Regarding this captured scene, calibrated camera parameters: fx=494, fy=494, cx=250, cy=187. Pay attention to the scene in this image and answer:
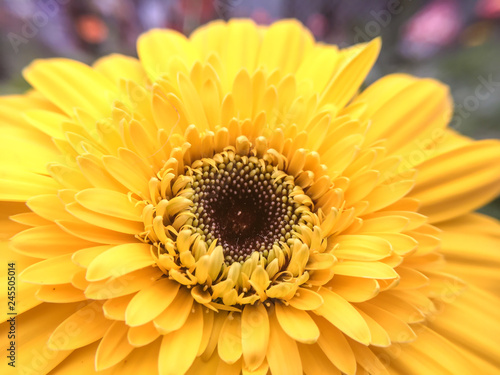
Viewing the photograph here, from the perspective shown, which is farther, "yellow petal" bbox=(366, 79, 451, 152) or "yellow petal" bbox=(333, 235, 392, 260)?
"yellow petal" bbox=(366, 79, 451, 152)

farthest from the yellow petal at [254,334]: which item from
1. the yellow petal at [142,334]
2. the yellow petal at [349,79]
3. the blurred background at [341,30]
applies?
the blurred background at [341,30]

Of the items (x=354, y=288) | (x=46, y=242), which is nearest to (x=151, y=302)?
(x=46, y=242)

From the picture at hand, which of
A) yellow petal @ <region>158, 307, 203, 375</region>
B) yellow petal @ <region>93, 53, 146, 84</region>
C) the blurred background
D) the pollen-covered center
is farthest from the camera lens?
the blurred background

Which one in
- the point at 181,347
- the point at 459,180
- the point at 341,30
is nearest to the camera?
the point at 181,347

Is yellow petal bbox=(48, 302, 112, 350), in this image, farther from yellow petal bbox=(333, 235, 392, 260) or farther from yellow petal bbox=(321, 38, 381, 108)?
yellow petal bbox=(321, 38, 381, 108)

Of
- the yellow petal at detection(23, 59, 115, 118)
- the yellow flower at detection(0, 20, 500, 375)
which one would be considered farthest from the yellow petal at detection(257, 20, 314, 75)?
the yellow petal at detection(23, 59, 115, 118)

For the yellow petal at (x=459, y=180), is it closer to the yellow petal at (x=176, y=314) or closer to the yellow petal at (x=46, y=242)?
the yellow petal at (x=176, y=314)

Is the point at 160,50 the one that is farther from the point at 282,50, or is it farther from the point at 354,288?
the point at 354,288

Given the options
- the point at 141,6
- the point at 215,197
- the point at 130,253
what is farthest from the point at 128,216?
the point at 141,6

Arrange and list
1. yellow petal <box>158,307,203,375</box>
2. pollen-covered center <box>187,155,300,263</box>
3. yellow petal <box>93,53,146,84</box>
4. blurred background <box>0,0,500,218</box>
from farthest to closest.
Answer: blurred background <box>0,0,500,218</box>
yellow petal <box>93,53,146,84</box>
pollen-covered center <box>187,155,300,263</box>
yellow petal <box>158,307,203,375</box>
